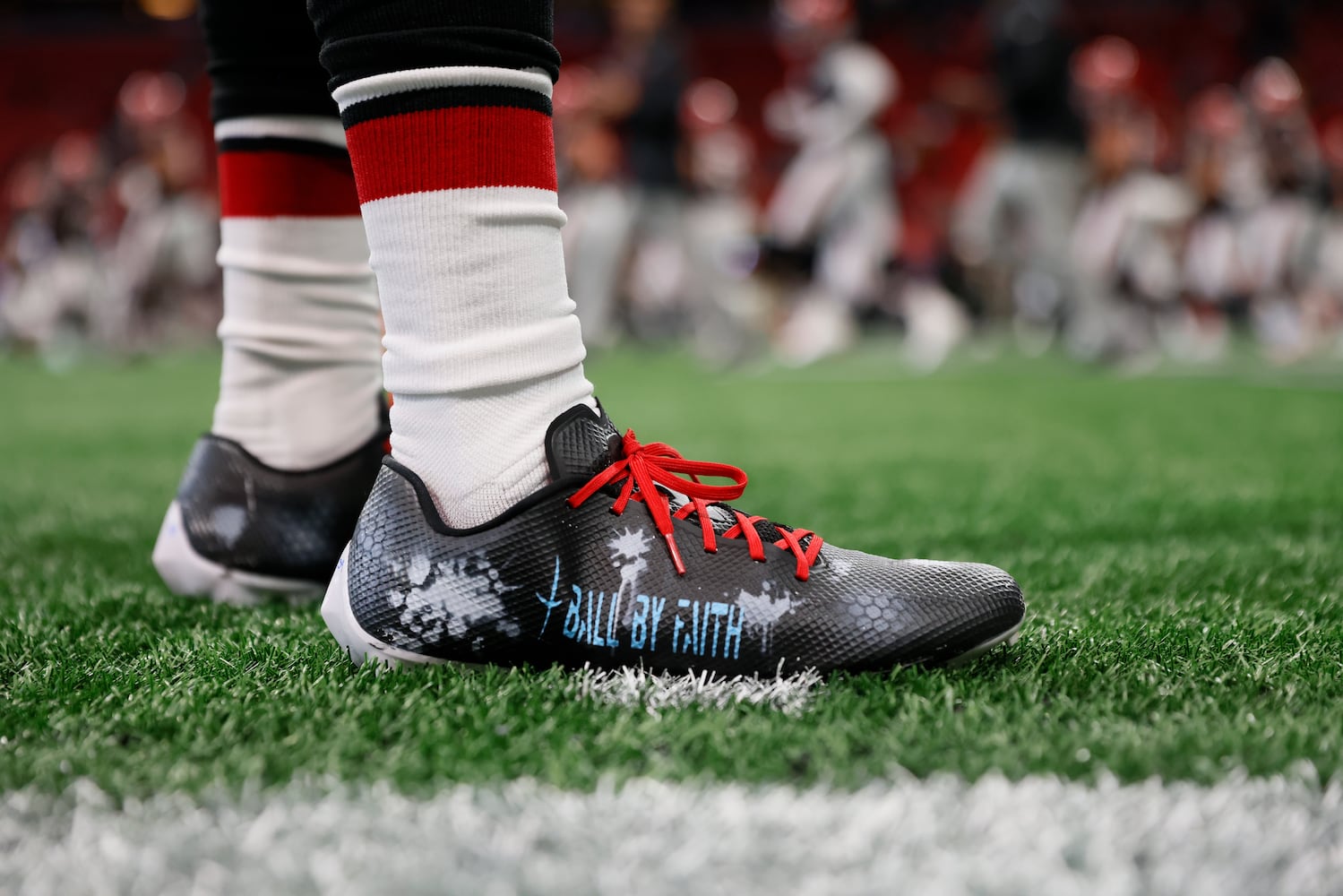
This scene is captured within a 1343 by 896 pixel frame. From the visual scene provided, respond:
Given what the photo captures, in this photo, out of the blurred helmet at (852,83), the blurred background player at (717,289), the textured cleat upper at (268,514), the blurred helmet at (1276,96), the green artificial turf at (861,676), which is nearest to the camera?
the green artificial turf at (861,676)

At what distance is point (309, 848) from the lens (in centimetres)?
47

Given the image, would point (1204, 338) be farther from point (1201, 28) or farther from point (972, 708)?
point (1201, 28)

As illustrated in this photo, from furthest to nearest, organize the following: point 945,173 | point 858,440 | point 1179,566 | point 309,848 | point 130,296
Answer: point 945,173
point 130,296
point 858,440
point 1179,566
point 309,848

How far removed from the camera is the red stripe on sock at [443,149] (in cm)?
71

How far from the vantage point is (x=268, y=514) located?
3.24 feet

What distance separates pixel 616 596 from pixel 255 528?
423mm

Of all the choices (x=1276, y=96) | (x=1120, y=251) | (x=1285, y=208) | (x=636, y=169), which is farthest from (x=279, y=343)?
(x=1276, y=96)

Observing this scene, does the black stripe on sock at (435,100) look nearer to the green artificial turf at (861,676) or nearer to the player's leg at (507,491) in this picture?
the player's leg at (507,491)

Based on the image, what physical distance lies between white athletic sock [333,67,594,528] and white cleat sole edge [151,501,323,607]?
1.08 feet

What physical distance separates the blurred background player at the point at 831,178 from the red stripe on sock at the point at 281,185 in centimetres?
453

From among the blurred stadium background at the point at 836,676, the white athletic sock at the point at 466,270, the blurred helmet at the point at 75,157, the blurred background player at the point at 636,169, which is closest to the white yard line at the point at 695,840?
the blurred stadium background at the point at 836,676

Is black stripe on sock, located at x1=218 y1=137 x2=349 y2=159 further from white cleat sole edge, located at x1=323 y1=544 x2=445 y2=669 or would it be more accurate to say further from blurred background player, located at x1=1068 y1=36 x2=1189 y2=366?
blurred background player, located at x1=1068 y1=36 x2=1189 y2=366

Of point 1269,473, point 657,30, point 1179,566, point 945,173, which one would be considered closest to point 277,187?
point 1179,566

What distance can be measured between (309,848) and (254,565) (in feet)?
1.83
